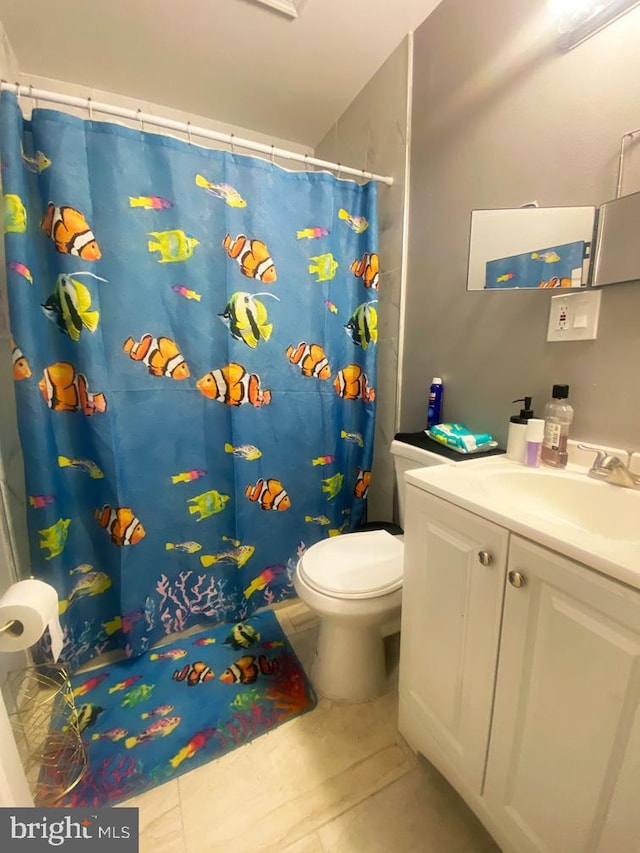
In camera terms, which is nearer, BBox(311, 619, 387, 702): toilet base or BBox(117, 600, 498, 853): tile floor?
BBox(117, 600, 498, 853): tile floor

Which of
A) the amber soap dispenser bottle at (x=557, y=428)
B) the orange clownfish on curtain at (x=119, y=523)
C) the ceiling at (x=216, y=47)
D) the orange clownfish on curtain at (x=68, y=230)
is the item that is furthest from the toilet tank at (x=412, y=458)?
the ceiling at (x=216, y=47)

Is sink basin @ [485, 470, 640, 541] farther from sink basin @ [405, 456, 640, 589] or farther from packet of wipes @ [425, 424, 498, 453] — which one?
packet of wipes @ [425, 424, 498, 453]

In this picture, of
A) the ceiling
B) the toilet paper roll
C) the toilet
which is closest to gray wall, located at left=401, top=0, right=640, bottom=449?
the ceiling

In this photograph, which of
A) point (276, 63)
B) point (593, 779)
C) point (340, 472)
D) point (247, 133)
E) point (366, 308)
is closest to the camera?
point (593, 779)

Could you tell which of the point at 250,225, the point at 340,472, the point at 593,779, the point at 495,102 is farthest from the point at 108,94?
→ the point at 593,779

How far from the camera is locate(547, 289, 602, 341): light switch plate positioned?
2.95ft

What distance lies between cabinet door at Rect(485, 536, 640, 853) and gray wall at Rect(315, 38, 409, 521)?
3.26 feet

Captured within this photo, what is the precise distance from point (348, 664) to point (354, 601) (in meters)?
0.31

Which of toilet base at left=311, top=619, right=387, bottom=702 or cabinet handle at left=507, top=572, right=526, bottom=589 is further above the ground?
cabinet handle at left=507, top=572, right=526, bottom=589

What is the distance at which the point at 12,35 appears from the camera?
1.27 m

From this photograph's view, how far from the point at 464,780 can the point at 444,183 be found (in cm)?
177

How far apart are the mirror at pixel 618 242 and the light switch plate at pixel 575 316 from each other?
4 cm

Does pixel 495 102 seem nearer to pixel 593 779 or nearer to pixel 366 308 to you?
pixel 366 308

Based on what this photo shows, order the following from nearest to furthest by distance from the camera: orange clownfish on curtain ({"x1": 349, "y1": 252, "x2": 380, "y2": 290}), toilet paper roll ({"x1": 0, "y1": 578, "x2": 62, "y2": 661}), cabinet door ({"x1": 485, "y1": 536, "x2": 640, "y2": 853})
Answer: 1. cabinet door ({"x1": 485, "y1": 536, "x2": 640, "y2": 853})
2. toilet paper roll ({"x1": 0, "y1": 578, "x2": 62, "y2": 661})
3. orange clownfish on curtain ({"x1": 349, "y1": 252, "x2": 380, "y2": 290})
